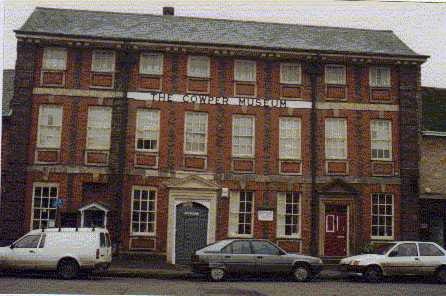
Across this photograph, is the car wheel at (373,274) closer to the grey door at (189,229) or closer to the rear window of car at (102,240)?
the grey door at (189,229)

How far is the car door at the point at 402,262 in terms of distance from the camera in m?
18.7

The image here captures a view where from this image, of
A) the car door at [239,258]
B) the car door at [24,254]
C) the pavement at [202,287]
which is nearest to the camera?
the pavement at [202,287]

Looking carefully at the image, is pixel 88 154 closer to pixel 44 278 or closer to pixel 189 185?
pixel 189 185

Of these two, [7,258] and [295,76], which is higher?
[295,76]

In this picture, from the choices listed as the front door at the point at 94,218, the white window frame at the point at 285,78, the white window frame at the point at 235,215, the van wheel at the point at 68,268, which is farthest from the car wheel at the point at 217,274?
the white window frame at the point at 285,78

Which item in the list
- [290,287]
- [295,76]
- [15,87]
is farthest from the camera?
[295,76]

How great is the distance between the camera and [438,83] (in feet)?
75.0

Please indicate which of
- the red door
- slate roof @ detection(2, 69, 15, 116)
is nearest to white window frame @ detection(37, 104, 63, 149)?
slate roof @ detection(2, 69, 15, 116)

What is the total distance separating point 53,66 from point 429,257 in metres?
14.5

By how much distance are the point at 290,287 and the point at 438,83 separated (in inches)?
422

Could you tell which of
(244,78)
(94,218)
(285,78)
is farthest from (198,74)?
(94,218)

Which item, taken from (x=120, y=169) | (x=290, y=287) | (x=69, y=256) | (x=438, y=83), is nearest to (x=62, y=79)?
(x=120, y=169)

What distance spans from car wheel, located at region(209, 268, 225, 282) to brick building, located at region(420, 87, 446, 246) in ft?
31.3

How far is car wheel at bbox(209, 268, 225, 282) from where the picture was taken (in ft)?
58.3
